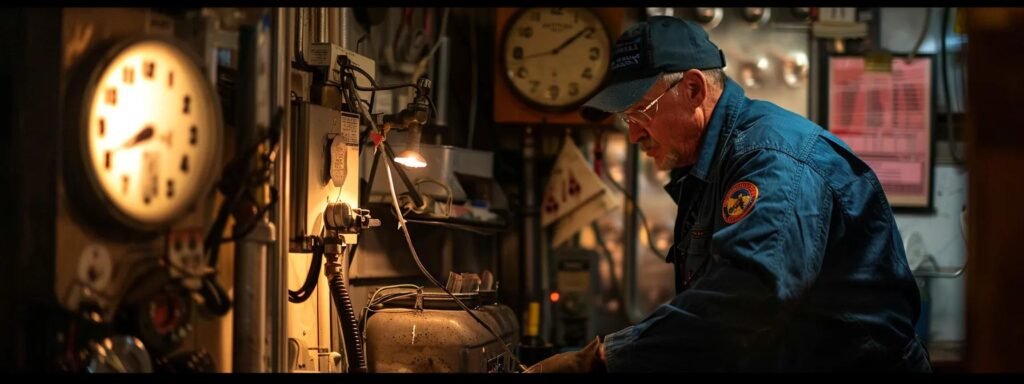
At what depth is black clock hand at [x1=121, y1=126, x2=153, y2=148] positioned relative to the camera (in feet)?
5.55

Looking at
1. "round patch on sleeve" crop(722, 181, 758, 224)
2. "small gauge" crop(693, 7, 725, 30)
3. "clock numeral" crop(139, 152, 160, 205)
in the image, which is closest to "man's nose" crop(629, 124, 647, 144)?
"round patch on sleeve" crop(722, 181, 758, 224)

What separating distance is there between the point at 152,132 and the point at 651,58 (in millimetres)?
1144

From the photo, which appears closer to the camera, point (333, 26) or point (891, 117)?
point (333, 26)

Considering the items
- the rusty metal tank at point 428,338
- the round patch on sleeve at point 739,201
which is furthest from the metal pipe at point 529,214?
the round patch on sleeve at point 739,201

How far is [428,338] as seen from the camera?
2320mm

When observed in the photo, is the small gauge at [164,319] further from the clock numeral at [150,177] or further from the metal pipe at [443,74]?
A: the metal pipe at [443,74]

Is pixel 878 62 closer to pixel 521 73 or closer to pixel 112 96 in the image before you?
pixel 521 73

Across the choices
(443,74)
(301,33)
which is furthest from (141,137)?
(443,74)

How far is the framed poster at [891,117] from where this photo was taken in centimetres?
418

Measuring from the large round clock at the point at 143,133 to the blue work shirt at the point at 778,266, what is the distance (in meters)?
0.86

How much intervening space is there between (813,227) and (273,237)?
103 cm

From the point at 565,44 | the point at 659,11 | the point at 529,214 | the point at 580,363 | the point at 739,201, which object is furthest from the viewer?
the point at 659,11

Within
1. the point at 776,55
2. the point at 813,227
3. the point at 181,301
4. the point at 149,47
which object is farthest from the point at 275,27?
the point at 776,55

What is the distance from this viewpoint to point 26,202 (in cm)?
163
